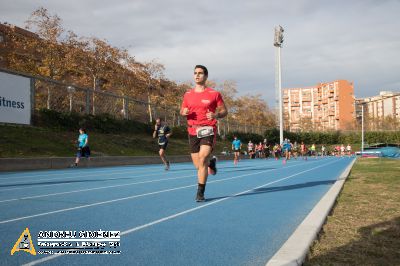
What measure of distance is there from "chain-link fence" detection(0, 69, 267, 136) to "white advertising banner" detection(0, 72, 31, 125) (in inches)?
17.6

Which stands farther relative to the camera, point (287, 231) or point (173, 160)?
point (173, 160)

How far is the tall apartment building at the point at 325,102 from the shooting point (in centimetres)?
14475

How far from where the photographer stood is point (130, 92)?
125ft

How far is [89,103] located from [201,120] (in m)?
20.2

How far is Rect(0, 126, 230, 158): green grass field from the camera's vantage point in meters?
17.2

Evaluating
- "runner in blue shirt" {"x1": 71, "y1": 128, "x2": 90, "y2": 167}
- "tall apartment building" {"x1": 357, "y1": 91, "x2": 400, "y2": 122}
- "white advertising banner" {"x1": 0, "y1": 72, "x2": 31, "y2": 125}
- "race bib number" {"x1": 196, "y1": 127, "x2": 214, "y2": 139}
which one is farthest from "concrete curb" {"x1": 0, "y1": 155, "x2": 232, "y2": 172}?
"tall apartment building" {"x1": 357, "y1": 91, "x2": 400, "y2": 122}

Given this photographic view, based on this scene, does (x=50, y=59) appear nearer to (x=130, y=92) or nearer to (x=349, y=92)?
(x=130, y=92)

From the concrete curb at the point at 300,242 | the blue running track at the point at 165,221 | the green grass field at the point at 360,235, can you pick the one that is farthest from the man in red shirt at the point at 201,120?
the green grass field at the point at 360,235

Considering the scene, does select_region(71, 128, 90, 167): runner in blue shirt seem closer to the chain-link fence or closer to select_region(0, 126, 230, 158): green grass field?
select_region(0, 126, 230, 158): green grass field

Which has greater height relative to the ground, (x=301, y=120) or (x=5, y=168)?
(x=301, y=120)

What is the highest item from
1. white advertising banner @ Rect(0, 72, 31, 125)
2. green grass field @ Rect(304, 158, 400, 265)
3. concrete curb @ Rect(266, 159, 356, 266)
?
white advertising banner @ Rect(0, 72, 31, 125)

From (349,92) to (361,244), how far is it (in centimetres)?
A: 15602

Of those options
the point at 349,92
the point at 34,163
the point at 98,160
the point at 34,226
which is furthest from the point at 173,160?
the point at 349,92

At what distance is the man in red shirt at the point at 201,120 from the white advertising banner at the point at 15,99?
46.2ft
